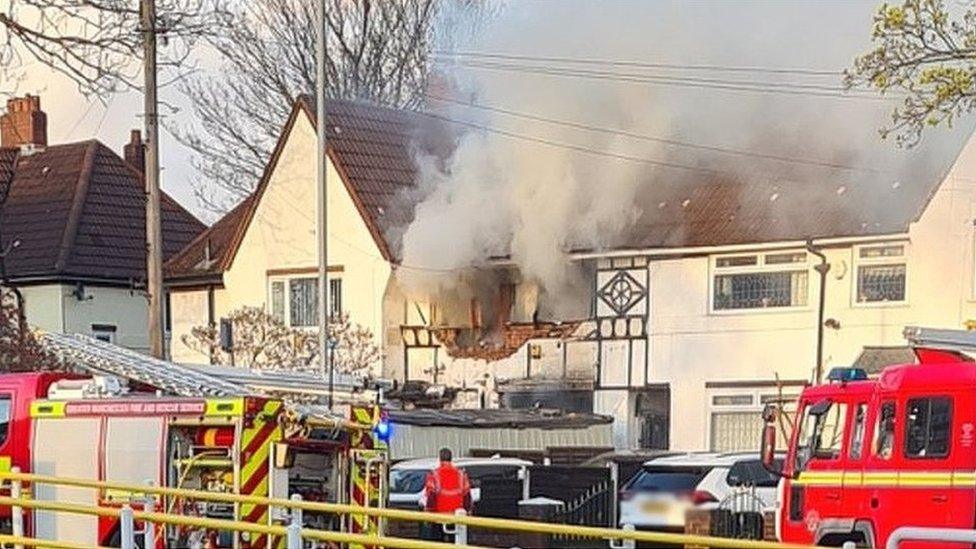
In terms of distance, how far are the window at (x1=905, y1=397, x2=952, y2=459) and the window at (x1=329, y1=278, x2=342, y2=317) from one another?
866 inches

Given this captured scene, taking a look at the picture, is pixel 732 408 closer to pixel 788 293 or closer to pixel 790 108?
pixel 788 293

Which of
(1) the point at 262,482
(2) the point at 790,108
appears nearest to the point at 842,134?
(2) the point at 790,108

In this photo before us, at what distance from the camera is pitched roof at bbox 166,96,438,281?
34.2 metres

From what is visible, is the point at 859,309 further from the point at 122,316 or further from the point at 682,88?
the point at 122,316

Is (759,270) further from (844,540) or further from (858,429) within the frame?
(844,540)

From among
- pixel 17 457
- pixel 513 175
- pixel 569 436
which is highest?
pixel 513 175

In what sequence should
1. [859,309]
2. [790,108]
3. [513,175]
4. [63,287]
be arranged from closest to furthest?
[859,309]
[790,108]
[513,175]
[63,287]

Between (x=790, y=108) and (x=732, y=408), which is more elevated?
(x=790, y=108)

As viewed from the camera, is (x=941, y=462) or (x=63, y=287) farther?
(x=63, y=287)

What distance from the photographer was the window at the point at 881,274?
27.3 metres

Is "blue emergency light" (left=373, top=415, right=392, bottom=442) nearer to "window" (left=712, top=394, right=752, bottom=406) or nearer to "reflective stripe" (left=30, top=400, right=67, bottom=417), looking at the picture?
"reflective stripe" (left=30, top=400, right=67, bottom=417)

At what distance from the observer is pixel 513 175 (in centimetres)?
3278

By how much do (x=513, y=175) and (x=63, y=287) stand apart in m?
13.0

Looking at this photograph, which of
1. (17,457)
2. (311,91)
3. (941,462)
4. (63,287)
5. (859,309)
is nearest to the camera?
(941,462)
